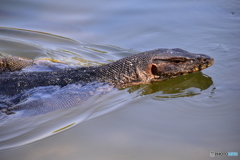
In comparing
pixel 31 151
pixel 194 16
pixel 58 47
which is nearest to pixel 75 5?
pixel 58 47

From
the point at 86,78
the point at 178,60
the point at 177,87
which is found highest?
the point at 178,60

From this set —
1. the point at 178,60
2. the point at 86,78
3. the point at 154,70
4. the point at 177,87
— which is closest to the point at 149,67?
the point at 154,70

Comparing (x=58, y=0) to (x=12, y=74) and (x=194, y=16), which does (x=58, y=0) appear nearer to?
(x=194, y=16)

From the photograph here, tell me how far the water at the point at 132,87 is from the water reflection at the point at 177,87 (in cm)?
2

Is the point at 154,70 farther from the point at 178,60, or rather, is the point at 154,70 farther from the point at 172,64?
the point at 178,60

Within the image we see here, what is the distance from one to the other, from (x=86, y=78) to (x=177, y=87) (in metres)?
1.51

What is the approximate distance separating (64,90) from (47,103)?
1.12ft

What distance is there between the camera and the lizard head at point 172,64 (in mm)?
5617

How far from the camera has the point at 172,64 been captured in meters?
5.65

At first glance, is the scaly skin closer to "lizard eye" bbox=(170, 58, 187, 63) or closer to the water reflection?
"lizard eye" bbox=(170, 58, 187, 63)

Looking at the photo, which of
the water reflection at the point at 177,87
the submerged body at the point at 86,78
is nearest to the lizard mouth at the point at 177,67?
the submerged body at the point at 86,78

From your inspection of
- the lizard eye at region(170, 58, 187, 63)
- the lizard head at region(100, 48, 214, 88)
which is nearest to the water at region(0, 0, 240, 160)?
the lizard head at region(100, 48, 214, 88)

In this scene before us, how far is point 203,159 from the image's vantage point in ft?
13.2

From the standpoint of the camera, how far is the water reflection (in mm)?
5563
